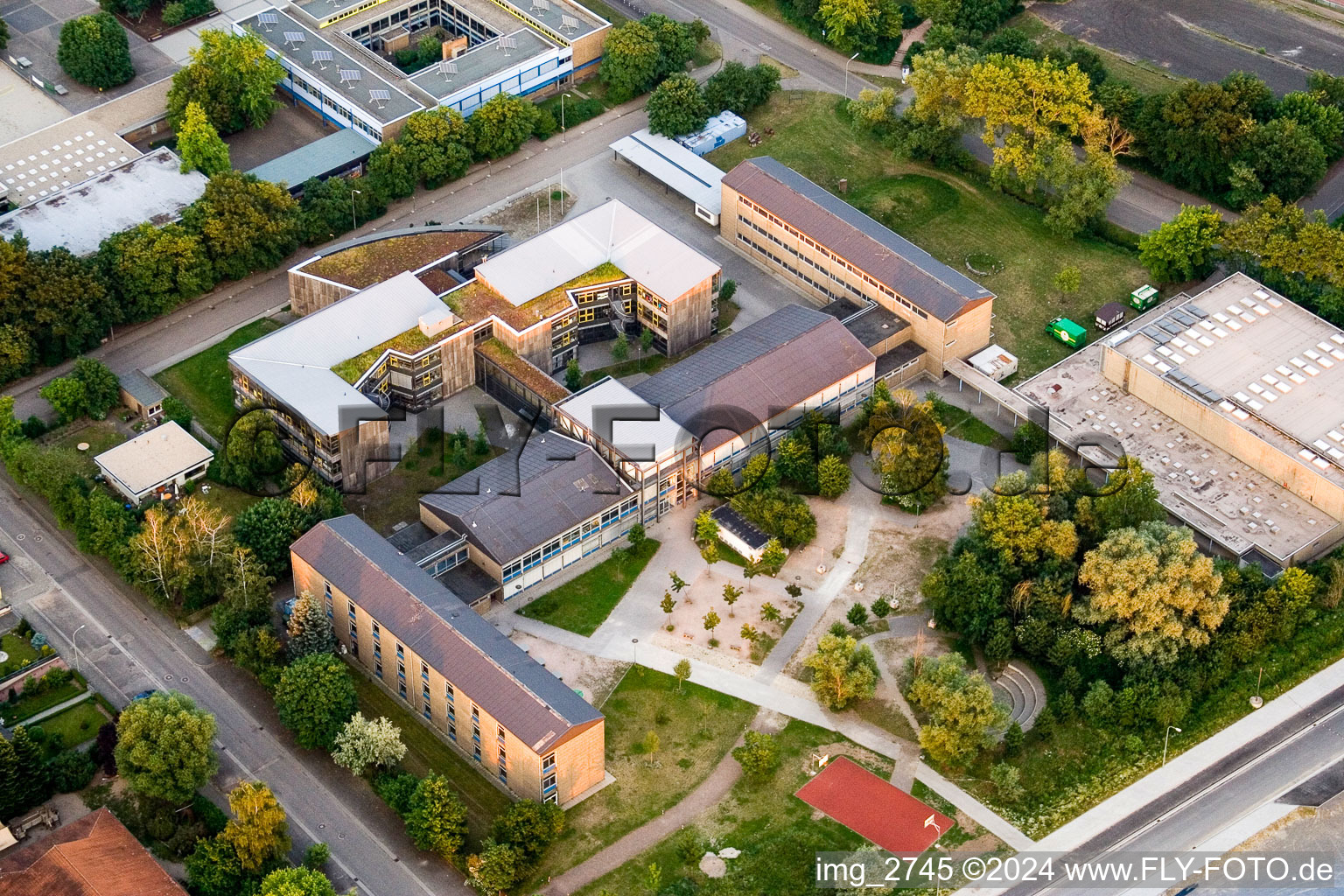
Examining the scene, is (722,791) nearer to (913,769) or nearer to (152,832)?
(913,769)

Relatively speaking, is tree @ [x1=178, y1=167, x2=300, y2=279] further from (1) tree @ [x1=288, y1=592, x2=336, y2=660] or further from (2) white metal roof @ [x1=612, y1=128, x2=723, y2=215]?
(1) tree @ [x1=288, y1=592, x2=336, y2=660]

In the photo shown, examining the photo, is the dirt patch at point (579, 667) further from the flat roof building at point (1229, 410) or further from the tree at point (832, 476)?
the flat roof building at point (1229, 410)

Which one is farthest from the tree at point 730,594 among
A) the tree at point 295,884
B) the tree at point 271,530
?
the tree at point 295,884

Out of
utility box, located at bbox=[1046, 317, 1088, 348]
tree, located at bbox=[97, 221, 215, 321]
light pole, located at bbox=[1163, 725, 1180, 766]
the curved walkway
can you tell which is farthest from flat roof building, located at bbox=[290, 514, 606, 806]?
utility box, located at bbox=[1046, 317, 1088, 348]

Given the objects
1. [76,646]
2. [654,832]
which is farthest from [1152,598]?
[76,646]

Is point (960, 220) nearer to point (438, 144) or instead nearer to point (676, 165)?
point (676, 165)
